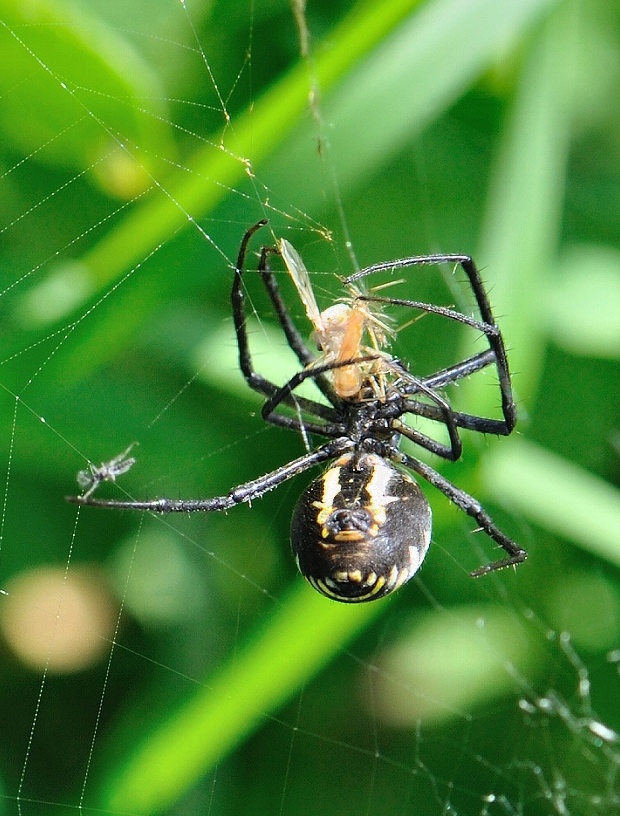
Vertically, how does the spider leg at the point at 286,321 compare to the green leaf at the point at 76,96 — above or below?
below

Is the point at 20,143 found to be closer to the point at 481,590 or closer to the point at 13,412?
→ the point at 13,412

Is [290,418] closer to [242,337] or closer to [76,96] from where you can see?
[242,337]

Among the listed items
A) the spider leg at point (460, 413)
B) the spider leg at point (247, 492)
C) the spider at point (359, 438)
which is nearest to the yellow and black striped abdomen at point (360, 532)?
the spider at point (359, 438)

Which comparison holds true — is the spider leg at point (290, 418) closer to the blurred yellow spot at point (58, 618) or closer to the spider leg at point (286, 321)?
the spider leg at point (286, 321)

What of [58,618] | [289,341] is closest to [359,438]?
[289,341]

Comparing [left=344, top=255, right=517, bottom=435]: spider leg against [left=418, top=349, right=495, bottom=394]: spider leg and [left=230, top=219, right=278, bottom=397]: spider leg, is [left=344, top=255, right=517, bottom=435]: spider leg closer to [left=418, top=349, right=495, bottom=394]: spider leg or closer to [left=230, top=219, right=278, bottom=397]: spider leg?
[left=418, top=349, right=495, bottom=394]: spider leg

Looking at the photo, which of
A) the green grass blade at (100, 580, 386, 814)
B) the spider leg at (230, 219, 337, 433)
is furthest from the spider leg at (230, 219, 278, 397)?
the green grass blade at (100, 580, 386, 814)

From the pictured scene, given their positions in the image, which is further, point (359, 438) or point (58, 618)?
point (58, 618)
